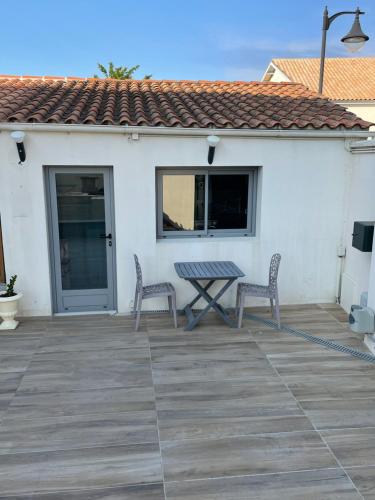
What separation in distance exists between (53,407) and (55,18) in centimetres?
1549

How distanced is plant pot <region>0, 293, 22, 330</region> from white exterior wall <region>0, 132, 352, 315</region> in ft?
1.08

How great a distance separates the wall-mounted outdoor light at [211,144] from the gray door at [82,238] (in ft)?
4.86

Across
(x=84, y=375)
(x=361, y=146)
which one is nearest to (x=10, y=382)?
(x=84, y=375)

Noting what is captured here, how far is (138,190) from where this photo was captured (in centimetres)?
594

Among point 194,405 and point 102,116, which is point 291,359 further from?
point 102,116

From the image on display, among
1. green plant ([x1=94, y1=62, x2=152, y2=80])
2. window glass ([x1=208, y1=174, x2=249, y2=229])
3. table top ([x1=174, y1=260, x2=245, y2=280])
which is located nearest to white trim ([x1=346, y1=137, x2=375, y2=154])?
window glass ([x1=208, y1=174, x2=249, y2=229])

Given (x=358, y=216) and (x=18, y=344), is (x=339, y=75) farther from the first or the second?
(x=18, y=344)

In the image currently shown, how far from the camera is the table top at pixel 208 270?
5441 millimetres

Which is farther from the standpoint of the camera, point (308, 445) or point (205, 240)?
point (205, 240)

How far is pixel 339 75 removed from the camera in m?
22.0

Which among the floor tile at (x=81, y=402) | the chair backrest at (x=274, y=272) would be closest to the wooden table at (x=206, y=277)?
the chair backrest at (x=274, y=272)

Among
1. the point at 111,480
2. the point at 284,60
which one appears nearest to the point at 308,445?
the point at 111,480

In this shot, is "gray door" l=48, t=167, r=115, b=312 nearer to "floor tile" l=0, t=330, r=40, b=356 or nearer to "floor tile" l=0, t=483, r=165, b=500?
"floor tile" l=0, t=330, r=40, b=356

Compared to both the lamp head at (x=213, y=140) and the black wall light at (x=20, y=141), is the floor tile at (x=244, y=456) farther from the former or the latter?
the black wall light at (x=20, y=141)
